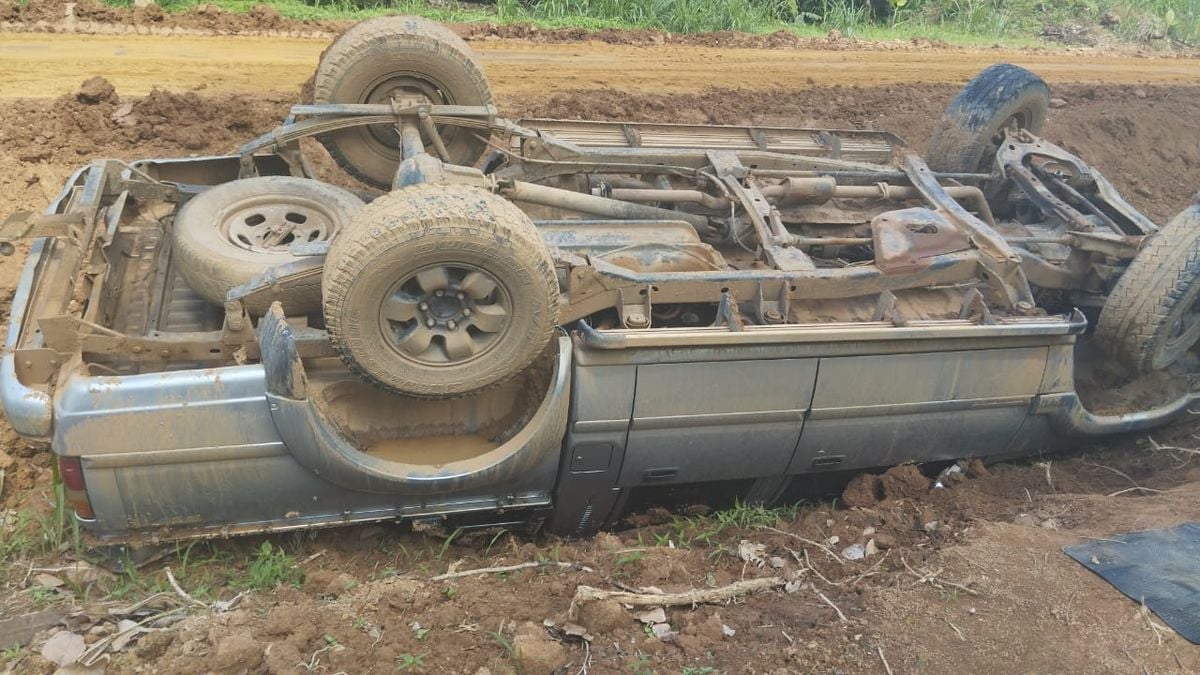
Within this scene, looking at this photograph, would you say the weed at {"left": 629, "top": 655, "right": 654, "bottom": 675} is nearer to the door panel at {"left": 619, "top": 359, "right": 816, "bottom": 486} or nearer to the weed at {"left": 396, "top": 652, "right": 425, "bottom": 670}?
the weed at {"left": 396, "top": 652, "right": 425, "bottom": 670}

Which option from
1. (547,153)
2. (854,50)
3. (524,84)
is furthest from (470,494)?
(854,50)

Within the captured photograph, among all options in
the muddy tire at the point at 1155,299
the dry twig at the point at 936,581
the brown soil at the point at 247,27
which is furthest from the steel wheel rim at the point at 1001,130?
the brown soil at the point at 247,27

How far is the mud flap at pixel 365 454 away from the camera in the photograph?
3438mm

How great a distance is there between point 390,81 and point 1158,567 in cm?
457

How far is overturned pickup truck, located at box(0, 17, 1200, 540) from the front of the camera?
136 inches

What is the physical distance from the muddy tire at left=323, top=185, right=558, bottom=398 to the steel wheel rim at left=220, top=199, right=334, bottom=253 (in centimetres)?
99

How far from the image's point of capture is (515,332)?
357cm

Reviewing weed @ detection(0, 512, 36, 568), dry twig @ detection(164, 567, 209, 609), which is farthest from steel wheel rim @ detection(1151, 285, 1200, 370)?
weed @ detection(0, 512, 36, 568)

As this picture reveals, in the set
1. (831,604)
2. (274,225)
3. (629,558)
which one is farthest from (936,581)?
(274,225)

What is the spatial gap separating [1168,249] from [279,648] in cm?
458

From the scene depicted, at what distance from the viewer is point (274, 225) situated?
14.4ft

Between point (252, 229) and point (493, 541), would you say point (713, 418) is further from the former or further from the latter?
point (252, 229)

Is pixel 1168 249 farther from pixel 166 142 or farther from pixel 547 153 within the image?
pixel 166 142

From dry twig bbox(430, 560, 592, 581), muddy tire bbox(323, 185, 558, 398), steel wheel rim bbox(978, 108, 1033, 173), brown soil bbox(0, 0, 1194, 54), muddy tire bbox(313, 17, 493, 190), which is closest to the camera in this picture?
muddy tire bbox(323, 185, 558, 398)
